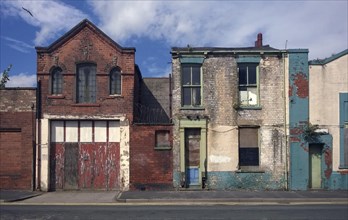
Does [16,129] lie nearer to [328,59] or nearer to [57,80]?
[57,80]

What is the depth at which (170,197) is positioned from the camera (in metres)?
16.2

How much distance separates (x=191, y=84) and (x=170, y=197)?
19.9ft

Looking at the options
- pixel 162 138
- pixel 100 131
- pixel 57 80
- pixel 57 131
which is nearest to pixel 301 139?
pixel 162 138

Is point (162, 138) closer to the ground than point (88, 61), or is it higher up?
closer to the ground

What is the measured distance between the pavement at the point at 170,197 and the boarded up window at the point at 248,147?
180 cm

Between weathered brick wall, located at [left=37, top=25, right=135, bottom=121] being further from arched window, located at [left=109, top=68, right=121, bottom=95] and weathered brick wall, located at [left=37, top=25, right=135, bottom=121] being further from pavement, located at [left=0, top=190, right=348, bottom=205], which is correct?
pavement, located at [left=0, top=190, right=348, bottom=205]

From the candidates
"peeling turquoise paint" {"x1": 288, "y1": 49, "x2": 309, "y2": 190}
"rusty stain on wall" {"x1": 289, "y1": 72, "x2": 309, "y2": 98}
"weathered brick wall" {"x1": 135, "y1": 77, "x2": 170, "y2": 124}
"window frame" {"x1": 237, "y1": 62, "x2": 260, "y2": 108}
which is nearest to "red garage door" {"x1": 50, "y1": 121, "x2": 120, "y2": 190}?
"weathered brick wall" {"x1": 135, "y1": 77, "x2": 170, "y2": 124}

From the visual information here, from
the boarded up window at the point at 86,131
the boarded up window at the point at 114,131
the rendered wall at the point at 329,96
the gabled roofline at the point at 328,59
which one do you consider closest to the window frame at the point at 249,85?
the rendered wall at the point at 329,96

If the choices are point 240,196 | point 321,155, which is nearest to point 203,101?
point 240,196

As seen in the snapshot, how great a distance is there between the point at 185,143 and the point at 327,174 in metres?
7.13

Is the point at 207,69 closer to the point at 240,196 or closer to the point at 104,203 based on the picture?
the point at 240,196

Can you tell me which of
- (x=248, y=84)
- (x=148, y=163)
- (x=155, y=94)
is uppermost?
(x=248, y=84)

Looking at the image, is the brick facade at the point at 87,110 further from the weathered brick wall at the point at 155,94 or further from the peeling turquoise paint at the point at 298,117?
the peeling turquoise paint at the point at 298,117

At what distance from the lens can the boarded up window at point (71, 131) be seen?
63.3 feet
